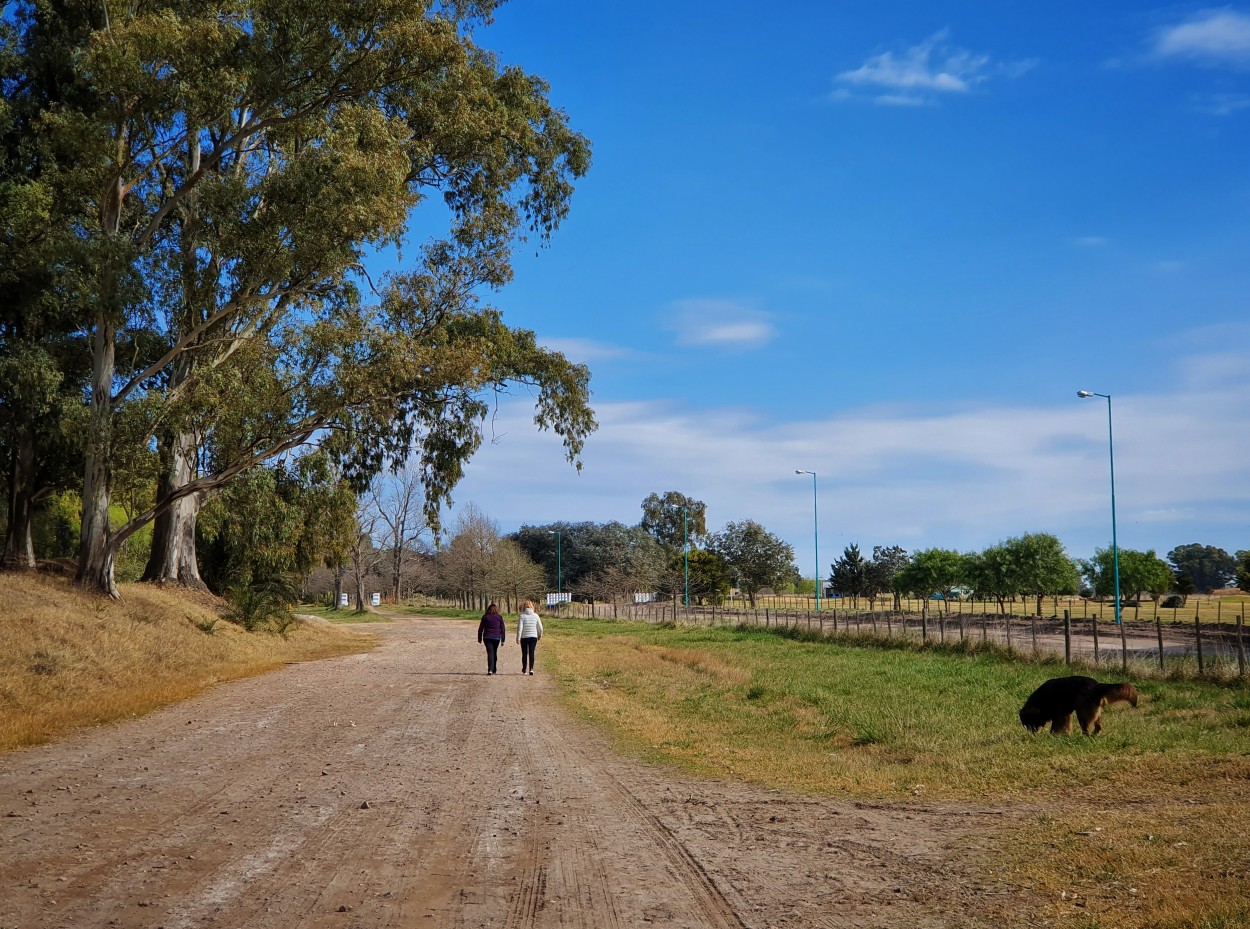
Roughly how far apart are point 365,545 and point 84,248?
62.7 metres

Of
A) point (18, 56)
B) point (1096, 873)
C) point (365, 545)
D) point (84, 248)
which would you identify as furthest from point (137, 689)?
point (365, 545)

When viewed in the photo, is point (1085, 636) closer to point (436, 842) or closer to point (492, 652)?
point (492, 652)

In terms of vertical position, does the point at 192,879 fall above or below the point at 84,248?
below

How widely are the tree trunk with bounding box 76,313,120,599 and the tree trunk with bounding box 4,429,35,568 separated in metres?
4.58

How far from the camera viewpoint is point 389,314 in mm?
26906

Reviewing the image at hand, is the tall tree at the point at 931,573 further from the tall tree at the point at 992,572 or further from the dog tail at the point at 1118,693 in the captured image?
the dog tail at the point at 1118,693

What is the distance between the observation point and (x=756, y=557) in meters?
102

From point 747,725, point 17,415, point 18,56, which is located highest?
point 18,56

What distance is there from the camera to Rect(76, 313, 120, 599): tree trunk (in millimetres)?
24422

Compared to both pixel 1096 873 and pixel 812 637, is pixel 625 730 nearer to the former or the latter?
pixel 1096 873

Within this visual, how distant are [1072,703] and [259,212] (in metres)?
20.3

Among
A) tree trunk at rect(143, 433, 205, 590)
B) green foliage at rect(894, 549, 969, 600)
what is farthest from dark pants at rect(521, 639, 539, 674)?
green foliage at rect(894, 549, 969, 600)

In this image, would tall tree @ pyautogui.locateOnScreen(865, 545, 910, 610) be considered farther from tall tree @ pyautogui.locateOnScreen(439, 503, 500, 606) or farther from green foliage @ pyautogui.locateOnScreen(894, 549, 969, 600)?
tall tree @ pyautogui.locateOnScreen(439, 503, 500, 606)

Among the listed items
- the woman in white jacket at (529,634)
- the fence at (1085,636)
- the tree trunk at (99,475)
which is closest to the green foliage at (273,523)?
the tree trunk at (99,475)
